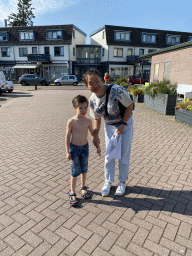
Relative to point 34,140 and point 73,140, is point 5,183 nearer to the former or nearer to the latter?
point 73,140

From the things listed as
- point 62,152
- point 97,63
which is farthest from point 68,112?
point 97,63

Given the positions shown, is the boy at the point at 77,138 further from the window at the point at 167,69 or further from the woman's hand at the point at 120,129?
the window at the point at 167,69

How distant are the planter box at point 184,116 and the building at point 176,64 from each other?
17.9 ft

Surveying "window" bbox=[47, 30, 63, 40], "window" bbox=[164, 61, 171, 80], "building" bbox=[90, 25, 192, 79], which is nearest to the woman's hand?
"window" bbox=[164, 61, 171, 80]

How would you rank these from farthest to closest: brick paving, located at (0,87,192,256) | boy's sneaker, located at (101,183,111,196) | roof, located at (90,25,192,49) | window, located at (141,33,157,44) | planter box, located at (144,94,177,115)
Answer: window, located at (141,33,157,44) → roof, located at (90,25,192,49) → planter box, located at (144,94,177,115) → boy's sneaker, located at (101,183,111,196) → brick paving, located at (0,87,192,256)

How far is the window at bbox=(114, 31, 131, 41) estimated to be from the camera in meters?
33.0

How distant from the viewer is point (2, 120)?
8211 mm

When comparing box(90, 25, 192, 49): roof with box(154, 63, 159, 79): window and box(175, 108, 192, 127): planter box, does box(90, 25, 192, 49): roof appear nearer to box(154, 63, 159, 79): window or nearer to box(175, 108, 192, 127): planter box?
box(154, 63, 159, 79): window

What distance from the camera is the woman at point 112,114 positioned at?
2511mm

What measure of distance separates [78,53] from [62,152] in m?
35.2

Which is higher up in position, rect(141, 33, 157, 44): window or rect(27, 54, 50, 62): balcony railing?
rect(141, 33, 157, 44): window

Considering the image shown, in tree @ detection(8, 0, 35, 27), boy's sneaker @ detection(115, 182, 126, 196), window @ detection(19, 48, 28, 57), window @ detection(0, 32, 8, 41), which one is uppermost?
tree @ detection(8, 0, 35, 27)

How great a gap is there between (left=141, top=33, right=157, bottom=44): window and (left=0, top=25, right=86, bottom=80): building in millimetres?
12051

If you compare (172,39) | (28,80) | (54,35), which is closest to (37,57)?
(54,35)
